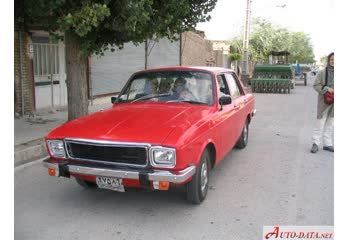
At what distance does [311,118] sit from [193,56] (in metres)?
14.8

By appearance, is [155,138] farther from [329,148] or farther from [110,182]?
[329,148]

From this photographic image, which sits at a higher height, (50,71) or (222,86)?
(50,71)

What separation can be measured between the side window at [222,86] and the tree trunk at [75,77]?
3404mm

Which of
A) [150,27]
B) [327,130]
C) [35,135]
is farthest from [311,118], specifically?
[35,135]

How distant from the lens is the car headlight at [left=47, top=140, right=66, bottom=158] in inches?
172

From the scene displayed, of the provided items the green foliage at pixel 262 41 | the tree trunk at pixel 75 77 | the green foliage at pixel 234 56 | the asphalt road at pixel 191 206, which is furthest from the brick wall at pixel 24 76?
the green foliage at pixel 262 41

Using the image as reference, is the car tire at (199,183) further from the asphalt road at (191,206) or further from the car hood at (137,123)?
the car hood at (137,123)

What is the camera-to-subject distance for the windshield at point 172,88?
5.41 m

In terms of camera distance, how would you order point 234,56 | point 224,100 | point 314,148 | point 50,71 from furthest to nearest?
point 234,56
point 50,71
point 314,148
point 224,100

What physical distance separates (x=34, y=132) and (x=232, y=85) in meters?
4.42

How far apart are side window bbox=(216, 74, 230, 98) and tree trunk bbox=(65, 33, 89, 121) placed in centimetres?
340

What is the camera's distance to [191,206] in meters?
4.61

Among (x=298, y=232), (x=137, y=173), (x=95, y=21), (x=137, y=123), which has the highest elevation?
(x=95, y=21)

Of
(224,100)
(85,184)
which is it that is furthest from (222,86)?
(85,184)
